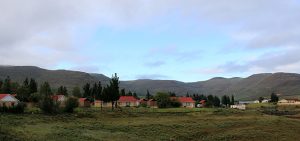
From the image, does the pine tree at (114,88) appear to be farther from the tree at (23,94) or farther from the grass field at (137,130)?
the tree at (23,94)

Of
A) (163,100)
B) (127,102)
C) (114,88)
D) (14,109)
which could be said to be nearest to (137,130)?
(14,109)

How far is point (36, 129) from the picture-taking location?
46.6 m

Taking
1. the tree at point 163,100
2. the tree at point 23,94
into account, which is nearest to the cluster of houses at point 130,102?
the tree at point 163,100

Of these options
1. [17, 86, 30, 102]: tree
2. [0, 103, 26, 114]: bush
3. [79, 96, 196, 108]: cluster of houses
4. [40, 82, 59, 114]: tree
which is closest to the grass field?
[40, 82, 59, 114]: tree

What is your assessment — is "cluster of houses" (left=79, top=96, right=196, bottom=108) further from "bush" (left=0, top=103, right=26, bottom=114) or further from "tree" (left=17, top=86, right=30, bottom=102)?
"bush" (left=0, top=103, right=26, bottom=114)

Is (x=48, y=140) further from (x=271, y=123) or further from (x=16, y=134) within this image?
(x=271, y=123)

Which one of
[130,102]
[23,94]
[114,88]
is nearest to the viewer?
[114,88]

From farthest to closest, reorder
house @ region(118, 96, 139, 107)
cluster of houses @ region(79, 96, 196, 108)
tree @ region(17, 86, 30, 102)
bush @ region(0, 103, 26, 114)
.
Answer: house @ region(118, 96, 139, 107), cluster of houses @ region(79, 96, 196, 108), tree @ region(17, 86, 30, 102), bush @ region(0, 103, 26, 114)

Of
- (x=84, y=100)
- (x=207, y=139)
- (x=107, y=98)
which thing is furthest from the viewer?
(x=84, y=100)

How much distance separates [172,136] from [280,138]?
Result: 15.3 m

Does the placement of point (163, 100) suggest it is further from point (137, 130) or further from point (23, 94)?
point (137, 130)

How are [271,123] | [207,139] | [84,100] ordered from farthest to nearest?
[84,100] → [271,123] → [207,139]

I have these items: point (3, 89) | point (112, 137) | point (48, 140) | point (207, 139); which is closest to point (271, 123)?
point (207, 139)

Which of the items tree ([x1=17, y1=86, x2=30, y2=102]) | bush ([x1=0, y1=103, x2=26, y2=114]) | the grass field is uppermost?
tree ([x1=17, y1=86, x2=30, y2=102])
